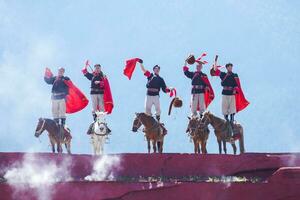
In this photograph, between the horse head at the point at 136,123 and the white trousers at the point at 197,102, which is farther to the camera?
the white trousers at the point at 197,102

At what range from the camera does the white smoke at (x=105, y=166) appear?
17.7 m

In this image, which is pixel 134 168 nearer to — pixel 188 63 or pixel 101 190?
pixel 101 190

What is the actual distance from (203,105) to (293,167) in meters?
4.06

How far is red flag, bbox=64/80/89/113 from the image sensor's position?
68.4ft

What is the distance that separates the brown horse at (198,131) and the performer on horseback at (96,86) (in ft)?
8.20

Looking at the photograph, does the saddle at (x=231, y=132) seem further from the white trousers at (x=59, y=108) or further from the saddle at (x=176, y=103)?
the white trousers at (x=59, y=108)

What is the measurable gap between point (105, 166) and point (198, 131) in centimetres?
326

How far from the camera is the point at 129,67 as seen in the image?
2086cm

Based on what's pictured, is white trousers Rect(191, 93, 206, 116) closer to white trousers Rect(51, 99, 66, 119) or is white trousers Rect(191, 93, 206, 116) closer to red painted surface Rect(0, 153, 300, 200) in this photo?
red painted surface Rect(0, 153, 300, 200)

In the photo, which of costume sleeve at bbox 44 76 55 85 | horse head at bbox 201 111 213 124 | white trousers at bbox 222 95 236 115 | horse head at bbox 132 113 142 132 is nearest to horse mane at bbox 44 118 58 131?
costume sleeve at bbox 44 76 55 85

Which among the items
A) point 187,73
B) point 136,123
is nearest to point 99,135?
point 136,123

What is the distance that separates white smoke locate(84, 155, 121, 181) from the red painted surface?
9 centimetres

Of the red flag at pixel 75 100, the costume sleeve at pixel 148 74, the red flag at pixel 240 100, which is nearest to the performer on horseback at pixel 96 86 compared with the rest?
the red flag at pixel 75 100

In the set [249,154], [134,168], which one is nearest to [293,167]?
[249,154]
